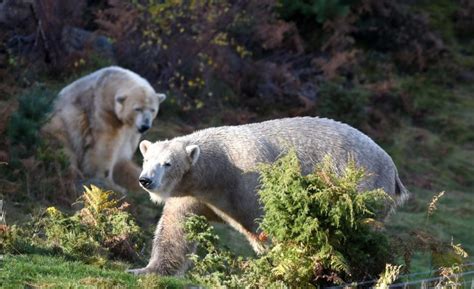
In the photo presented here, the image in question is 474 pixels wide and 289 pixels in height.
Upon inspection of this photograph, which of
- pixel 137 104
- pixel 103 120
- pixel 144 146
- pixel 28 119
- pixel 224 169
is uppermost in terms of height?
pixel 144 146

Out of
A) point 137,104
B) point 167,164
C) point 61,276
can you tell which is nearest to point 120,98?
point 137,104

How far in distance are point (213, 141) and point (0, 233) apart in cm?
284

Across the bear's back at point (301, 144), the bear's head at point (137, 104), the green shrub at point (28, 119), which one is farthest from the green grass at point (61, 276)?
the bear's head at point (137, 104)

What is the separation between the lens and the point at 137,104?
1540 cm

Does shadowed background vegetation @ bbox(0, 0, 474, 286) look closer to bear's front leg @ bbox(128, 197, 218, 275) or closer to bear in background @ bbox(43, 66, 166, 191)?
bear in background @ bbox(43, 66, 166, 191)

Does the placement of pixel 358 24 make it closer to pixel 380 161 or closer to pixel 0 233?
pixel 380 161

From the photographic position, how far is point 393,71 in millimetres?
23625

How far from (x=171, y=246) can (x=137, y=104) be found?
17.6ft

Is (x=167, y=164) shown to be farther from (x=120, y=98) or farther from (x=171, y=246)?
(x=120, y=98)

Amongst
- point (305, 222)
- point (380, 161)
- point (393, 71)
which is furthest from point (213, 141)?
point (393, 71)

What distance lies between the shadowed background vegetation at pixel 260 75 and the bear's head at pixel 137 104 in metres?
1.08

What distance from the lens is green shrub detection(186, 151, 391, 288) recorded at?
28.0 ft

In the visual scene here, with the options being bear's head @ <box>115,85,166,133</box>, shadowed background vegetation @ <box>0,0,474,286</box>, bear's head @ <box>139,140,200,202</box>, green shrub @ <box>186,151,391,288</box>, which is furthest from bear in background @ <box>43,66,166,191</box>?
A: green shrub @ <box>186,151,391,288</box>

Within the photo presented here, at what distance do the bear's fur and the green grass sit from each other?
1.36 metres
